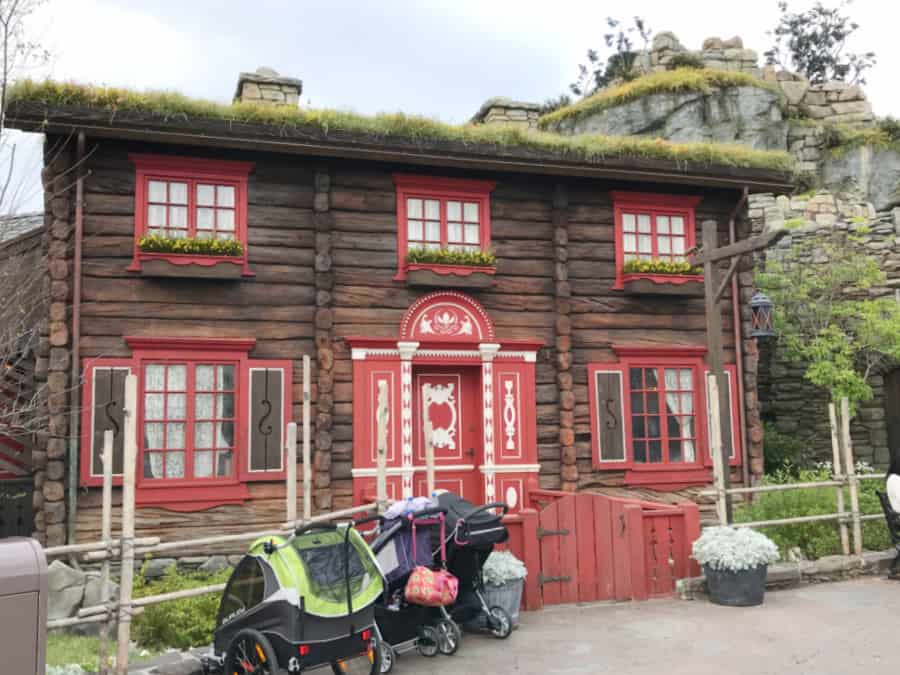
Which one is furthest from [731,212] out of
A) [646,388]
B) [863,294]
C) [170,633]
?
[170,633]

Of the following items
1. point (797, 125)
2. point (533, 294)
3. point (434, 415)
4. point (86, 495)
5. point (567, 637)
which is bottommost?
→ point (567, 637)

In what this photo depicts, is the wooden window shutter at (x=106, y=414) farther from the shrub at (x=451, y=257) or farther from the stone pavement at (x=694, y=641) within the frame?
the stone pavement at (x=694, y=641)

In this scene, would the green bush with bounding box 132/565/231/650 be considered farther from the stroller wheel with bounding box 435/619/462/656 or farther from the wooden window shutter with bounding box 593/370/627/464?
the wooden window shutter with bounding box 593/370/627/464

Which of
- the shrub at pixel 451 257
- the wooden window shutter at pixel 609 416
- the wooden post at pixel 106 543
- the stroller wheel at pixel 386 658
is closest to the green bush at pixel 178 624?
the wooden post at pixel 106 543

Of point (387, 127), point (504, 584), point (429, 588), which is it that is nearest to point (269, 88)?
point (387, 127)

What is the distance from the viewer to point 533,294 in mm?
12273

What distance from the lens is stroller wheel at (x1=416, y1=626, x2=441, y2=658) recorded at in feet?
22.9

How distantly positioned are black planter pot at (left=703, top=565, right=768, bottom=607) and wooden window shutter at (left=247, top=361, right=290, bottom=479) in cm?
558

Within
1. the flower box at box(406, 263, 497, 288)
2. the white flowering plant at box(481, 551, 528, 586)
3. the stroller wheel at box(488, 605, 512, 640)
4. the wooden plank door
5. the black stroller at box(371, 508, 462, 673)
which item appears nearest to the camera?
the black stroller at box(371, 508, 462, 673)

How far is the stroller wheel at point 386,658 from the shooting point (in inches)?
257

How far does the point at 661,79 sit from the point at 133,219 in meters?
19.4

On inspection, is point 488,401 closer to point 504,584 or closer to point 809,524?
point 504,584

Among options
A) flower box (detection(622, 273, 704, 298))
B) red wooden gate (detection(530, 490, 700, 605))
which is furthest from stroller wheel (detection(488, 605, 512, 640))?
flower box (detection(622, 273, 704, 298))

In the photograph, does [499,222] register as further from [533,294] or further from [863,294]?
[863,294]
